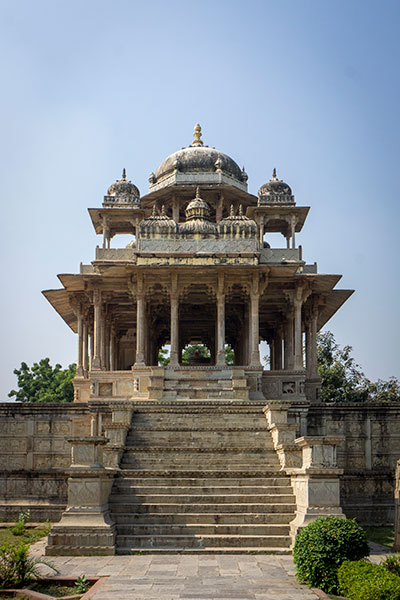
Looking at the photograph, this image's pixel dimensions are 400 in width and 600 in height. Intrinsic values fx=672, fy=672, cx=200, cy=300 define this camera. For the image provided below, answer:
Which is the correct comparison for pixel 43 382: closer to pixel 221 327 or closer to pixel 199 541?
pixel 221 327

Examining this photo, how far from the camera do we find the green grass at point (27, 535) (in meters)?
15.1

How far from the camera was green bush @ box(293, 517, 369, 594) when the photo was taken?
1001cm

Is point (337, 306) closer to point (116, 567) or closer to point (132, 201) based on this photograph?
point (132, 201)

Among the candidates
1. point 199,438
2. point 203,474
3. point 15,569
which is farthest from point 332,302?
point 15,569

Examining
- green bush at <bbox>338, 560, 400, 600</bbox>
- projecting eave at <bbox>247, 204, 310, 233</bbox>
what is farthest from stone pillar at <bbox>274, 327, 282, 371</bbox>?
green bush at <bbox>338, 560, 400, 600</bbox>

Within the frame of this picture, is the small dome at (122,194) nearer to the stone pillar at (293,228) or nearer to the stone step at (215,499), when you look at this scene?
the stone pillar at (293,228)

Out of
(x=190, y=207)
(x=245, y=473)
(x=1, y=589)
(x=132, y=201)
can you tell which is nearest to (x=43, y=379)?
(x=132, y=201)

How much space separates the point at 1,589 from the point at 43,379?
44553 mm

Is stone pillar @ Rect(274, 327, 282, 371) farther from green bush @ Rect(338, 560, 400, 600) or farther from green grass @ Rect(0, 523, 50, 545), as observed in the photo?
green bush @ Rect(338, 560, 400, 600)

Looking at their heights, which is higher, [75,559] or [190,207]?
[190,207]

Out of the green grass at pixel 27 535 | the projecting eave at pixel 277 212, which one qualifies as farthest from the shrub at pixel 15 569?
the projecting eave at pixel 277 212

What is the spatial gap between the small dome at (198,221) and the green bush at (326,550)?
1658 centimetres

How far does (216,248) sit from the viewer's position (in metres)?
25.4

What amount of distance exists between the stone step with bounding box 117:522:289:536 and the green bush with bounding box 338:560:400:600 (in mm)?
3936
